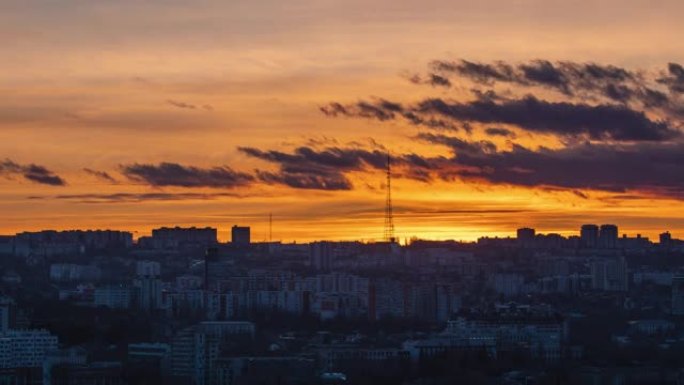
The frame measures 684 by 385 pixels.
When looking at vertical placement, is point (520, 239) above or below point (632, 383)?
above

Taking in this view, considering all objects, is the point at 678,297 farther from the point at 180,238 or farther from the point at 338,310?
the point at 180,238

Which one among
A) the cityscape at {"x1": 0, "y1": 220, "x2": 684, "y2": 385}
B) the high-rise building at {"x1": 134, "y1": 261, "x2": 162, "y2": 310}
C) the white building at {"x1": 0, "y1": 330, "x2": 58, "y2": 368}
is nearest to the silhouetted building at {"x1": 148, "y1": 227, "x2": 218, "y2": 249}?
the cityscape at {"x1": 0, "y1": 220, "x2": 684, "y2": 385}

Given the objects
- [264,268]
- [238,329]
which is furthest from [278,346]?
[264,268]

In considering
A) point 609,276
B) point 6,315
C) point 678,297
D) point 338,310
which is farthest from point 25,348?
point 609,276

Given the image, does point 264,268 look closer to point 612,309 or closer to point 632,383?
point 612,309

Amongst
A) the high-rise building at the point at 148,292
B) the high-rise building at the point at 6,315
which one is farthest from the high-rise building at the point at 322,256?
the high-rise building at the point at 6,315

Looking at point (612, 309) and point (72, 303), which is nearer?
point (72, 303)
